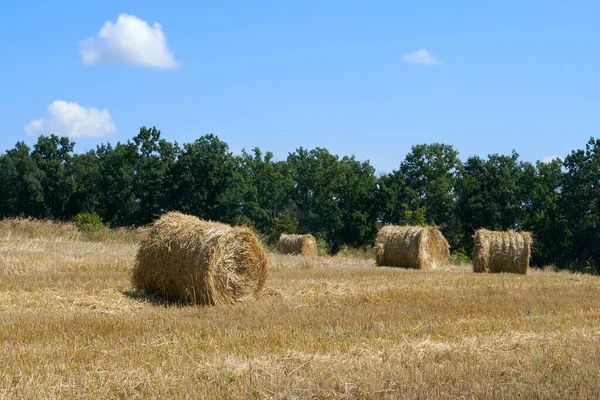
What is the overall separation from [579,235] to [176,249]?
1394 inches

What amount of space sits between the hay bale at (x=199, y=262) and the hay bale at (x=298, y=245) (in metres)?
17.7

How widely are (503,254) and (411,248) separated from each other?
307cm

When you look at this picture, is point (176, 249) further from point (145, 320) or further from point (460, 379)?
point (460, 379)

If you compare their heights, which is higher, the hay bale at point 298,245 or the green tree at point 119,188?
the green tree at point 119,188

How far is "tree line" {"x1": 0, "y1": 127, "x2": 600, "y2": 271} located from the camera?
43.7 meters

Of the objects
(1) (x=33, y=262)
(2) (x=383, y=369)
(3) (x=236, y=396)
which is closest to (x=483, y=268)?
(1) (x=33, y=262)

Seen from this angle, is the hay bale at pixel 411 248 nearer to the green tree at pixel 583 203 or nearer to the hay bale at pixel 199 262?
the hay bale at pixel 199 262

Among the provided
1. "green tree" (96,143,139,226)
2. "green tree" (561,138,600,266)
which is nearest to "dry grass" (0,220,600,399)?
"green tree" (561,138,600,266)

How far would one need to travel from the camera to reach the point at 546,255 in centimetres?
4391

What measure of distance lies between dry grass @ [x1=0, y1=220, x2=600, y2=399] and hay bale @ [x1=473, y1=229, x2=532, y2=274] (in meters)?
7.27

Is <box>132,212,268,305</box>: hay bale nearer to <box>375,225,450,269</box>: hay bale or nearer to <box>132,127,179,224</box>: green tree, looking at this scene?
<box>375,225,450,269</box>: hay bale

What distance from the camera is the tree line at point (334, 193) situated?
4369cm

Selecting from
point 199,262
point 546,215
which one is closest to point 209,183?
point 546,215

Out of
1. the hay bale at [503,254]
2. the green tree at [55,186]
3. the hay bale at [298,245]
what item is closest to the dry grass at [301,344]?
the hay bale at [503,254]
